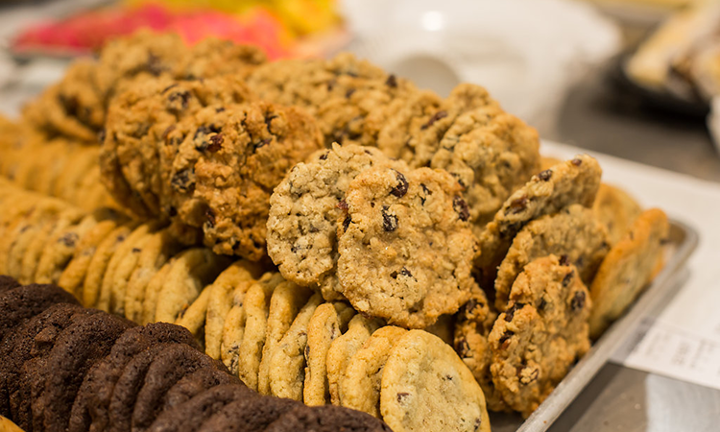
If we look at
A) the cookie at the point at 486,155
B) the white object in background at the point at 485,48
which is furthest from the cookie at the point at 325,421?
the white object in background at the point at 485,48

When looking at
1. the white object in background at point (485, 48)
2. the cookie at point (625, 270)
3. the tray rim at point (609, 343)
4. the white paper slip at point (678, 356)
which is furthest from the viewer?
the white object in background at point (485, 48)

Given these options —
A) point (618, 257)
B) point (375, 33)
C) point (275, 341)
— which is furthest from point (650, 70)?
point (275, 341)

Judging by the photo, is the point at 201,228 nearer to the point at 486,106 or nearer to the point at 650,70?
the point at 486,106

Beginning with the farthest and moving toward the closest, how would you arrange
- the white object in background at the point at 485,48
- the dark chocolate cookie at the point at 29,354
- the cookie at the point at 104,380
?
the white object in background at the point at 485,48 < the dark chocolate cookie at the point at 29,354 < the cookie at the point at 104,380

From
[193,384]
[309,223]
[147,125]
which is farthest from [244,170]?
[193,384]

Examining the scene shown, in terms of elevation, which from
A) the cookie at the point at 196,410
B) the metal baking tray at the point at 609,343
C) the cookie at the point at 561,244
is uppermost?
the cookie at the point at 561,244

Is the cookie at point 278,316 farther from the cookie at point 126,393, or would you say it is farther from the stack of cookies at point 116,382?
the cookie at point 126,393
